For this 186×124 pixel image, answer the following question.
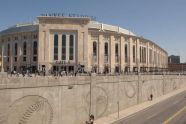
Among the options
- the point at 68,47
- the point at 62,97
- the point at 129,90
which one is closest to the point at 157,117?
the point at 129,90

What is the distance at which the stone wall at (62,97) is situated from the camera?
28.5 metres

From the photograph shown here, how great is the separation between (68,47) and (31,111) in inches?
2207

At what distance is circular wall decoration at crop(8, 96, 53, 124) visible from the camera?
28.5m

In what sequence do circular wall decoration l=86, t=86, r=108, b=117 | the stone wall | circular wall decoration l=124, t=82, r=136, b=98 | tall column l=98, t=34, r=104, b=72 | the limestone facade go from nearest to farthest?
the stone wall, circular wall decoration l=86, t=86, r=108, b=117, circular wall decoration l=124, t=82, r=136, b=98, the limestone facade, tall column l=98, t=34, r=104, b=72

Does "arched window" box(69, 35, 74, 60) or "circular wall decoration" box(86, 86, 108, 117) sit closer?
"circular wall decoration" box(86, 86, 108, 117)

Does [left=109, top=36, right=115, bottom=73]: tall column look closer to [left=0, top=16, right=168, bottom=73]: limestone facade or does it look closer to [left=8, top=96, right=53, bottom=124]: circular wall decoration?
[left=0, top=16, right=168, bottom=73]: limestone facade

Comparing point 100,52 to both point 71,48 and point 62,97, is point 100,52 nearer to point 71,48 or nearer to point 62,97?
point 71,48

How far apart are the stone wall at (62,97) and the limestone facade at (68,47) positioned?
2739cm

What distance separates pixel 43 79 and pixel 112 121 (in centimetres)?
1606

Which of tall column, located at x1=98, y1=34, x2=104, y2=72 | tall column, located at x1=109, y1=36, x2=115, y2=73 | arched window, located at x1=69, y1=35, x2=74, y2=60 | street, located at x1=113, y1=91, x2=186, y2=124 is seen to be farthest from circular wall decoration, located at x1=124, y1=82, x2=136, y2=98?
tall column, located at x1=109, y1=36, x2=115, y2=73

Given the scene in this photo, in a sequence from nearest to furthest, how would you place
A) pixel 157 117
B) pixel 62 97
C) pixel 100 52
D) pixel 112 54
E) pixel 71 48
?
pixel 62 97 → pixel 157 117 → pixel 71 48 → pixel 100 52 → pixel 112 54

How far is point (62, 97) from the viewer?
120 ft

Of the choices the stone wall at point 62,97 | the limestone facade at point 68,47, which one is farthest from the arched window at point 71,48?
the stone wall at point 62,97

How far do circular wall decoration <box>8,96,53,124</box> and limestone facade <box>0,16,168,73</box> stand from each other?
4889 centimetres
